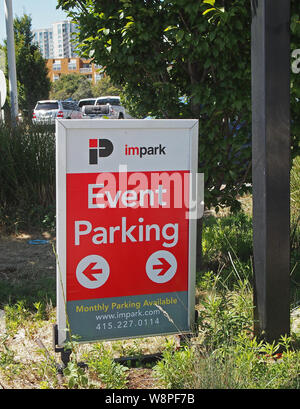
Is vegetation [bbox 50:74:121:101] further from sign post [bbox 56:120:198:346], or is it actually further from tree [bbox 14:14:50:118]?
sign post [bbox 56:120:198:346]

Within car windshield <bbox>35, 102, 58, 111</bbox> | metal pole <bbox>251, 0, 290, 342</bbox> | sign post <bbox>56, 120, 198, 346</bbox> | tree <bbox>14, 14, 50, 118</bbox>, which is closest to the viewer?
metal pole <bbox>251, 0, 290, 342</bbox>

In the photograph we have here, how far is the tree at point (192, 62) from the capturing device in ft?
13.2

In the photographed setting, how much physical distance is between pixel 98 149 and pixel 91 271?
70cm

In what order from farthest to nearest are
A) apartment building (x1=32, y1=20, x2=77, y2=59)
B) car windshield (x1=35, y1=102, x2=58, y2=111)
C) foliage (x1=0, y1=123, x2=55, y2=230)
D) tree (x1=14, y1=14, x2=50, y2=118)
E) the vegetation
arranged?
apartment building (x1=32, y1=20, x2=77, y2=59)
the vegetation
tree (x1=14, y1=14, x2=50, y2=118)
car windshield (x1=35, y1=102, x2=58, y2=111)
foliage (x1=0, y1=123, x2=55, y2=230)

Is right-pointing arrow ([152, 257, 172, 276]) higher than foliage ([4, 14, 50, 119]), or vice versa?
foliage ([4, 14, 50, 119])

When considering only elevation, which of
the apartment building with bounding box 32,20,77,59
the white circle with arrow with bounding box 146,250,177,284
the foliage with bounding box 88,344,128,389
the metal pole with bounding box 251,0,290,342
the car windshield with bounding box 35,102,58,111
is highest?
the apartment building with bounding box 32,20,77,59

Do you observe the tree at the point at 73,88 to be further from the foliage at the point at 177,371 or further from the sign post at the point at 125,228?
the foliage at the point at 177,371

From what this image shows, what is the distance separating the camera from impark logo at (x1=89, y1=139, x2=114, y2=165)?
3.02 metres

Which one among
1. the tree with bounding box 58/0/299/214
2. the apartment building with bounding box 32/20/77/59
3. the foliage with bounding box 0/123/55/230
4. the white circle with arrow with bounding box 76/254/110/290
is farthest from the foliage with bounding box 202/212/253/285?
the apartment building with bounding box 32/20/77/59

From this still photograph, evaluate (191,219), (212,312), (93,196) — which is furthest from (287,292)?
(93,196)

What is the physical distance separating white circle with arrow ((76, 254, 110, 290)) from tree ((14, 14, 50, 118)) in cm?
3110

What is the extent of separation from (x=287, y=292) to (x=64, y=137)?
1529mm

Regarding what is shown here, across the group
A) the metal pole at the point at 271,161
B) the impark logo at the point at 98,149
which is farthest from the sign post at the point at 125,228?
the metal pole at the point at 271,161
